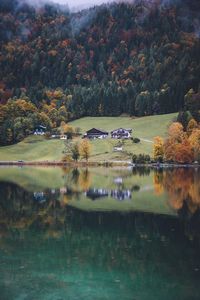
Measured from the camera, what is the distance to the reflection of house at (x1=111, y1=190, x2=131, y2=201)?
6222cm

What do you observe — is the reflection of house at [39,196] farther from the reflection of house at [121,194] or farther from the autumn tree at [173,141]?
the autumn tree at [173,141]

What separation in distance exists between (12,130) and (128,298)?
6506 inches

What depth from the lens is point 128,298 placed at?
22.9 meters

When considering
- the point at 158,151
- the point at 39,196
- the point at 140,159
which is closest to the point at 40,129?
the point at 140,159

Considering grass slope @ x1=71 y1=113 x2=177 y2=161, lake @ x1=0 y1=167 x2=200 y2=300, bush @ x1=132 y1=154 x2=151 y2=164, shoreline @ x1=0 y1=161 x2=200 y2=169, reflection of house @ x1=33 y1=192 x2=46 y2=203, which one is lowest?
lake @ x1=0 y1=167 x2=200 y2=300

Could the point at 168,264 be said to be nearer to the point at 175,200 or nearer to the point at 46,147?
the point at 175,200

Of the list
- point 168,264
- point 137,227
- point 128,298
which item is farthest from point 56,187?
point 128,298

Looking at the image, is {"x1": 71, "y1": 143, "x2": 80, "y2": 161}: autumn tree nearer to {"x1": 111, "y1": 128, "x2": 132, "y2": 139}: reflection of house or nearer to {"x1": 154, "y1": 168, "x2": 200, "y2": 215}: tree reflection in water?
{"x1": 111, "y1": 128, "x2": 132, "y2": 139}: reflection of house

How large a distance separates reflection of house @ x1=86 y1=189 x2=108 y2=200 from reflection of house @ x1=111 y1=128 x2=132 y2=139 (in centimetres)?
10280

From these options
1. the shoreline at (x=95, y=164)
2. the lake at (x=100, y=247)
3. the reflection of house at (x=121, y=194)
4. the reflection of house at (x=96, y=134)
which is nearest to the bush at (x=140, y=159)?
the shoreline at (x=95, y=164)

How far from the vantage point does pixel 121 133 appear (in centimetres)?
17550

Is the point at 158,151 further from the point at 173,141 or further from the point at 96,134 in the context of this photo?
the point at 96,134

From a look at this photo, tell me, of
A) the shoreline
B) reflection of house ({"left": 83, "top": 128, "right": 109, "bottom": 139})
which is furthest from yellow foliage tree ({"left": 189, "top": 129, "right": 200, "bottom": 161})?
reflection of house ({"left": 83, "top": 128, "right": 109, "bottom": 139})

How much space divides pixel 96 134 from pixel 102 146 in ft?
63.4
